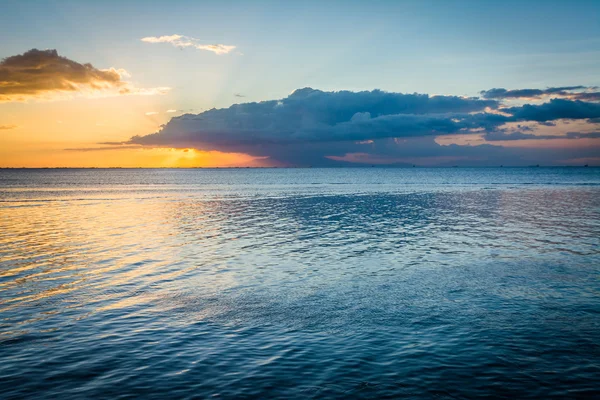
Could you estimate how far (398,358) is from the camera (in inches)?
603

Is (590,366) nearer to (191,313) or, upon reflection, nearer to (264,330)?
(264,330)

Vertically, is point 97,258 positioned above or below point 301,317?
above

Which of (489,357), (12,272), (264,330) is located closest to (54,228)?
(12,272)

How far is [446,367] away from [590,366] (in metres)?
4.75

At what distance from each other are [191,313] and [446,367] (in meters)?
11.6

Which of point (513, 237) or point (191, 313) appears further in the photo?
point (513, 237)

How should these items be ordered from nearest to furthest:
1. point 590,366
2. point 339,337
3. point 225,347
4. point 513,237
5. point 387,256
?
point 590,366, point 225,347, point 339,337, point 387,256, point 513,237

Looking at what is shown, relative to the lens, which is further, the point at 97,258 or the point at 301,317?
the point at 97,258

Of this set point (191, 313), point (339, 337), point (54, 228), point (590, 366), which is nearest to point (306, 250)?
point (191, 313)

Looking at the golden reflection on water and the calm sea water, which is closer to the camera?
the calm sea water

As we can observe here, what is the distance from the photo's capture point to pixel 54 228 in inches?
2057

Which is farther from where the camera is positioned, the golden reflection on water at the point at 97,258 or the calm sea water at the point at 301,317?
the golden reflection on water at the point at 97,258

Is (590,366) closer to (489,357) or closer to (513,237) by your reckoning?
(489,357)

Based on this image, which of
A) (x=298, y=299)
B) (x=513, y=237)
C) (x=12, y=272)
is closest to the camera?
(x=298, y=299)
